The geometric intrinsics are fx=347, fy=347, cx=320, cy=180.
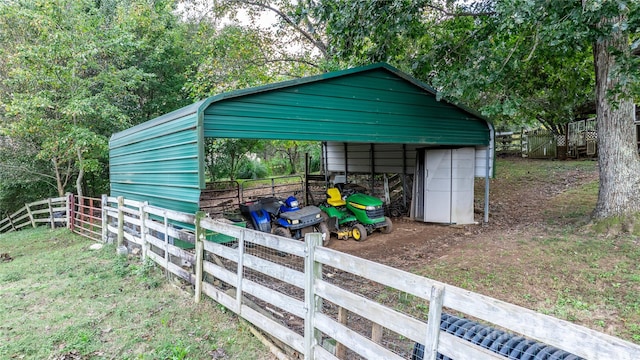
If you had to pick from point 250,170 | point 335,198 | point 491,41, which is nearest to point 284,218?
point 335,198

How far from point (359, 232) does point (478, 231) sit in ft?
8.58

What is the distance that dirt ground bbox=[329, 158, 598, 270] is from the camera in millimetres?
6031

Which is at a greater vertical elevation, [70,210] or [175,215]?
[175,215]

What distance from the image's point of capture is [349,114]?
6.06 m

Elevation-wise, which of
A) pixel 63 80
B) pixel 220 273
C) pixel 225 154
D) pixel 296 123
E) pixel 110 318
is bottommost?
pixel 110 318

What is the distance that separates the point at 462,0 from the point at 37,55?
32.0ft

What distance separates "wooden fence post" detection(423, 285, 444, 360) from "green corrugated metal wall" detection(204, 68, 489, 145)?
365 cm

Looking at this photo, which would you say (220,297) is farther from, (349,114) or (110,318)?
(349,114)

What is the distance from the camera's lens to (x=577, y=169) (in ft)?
39.9

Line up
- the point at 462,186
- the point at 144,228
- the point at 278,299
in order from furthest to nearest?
the point at 462,186
the point at 144,228
the point at 278,299

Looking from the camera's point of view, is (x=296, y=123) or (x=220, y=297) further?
(x=296, y=123)

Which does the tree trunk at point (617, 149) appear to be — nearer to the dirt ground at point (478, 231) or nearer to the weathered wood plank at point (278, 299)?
the dirt ground at point (478, 231)

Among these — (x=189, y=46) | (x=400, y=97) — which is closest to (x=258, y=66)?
(x=189, y=46)

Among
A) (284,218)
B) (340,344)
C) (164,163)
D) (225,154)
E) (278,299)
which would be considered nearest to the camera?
(340,344)
